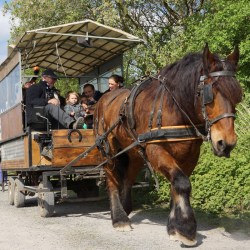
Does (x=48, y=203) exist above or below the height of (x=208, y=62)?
below

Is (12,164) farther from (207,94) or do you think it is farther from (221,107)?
(221,107)

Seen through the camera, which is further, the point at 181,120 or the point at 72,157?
the point at 72,157

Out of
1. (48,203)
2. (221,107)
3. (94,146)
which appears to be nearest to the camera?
(221,107)

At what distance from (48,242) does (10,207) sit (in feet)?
13.7

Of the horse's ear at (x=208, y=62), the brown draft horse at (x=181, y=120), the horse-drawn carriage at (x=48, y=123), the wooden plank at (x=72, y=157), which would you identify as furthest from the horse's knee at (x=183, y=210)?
the wooden plank at (x=72, y=157)

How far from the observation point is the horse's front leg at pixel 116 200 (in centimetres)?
695

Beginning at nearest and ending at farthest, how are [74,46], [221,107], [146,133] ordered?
1. [221,107]
2. [146,133]
3. [74,46]

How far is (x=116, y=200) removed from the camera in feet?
24.0

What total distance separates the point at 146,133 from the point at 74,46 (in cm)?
529

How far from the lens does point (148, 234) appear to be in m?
6.59

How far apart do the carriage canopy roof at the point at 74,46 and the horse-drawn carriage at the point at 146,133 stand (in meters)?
0.04

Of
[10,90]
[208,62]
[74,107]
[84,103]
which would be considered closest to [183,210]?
[208,62]

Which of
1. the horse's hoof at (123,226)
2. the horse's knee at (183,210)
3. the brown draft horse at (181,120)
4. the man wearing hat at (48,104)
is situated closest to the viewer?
the brown draft horse at (181,120)

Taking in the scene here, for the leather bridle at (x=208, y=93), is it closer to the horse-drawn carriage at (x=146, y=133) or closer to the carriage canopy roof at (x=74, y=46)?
the horse-drawn carriage at (x=146, y=133)
